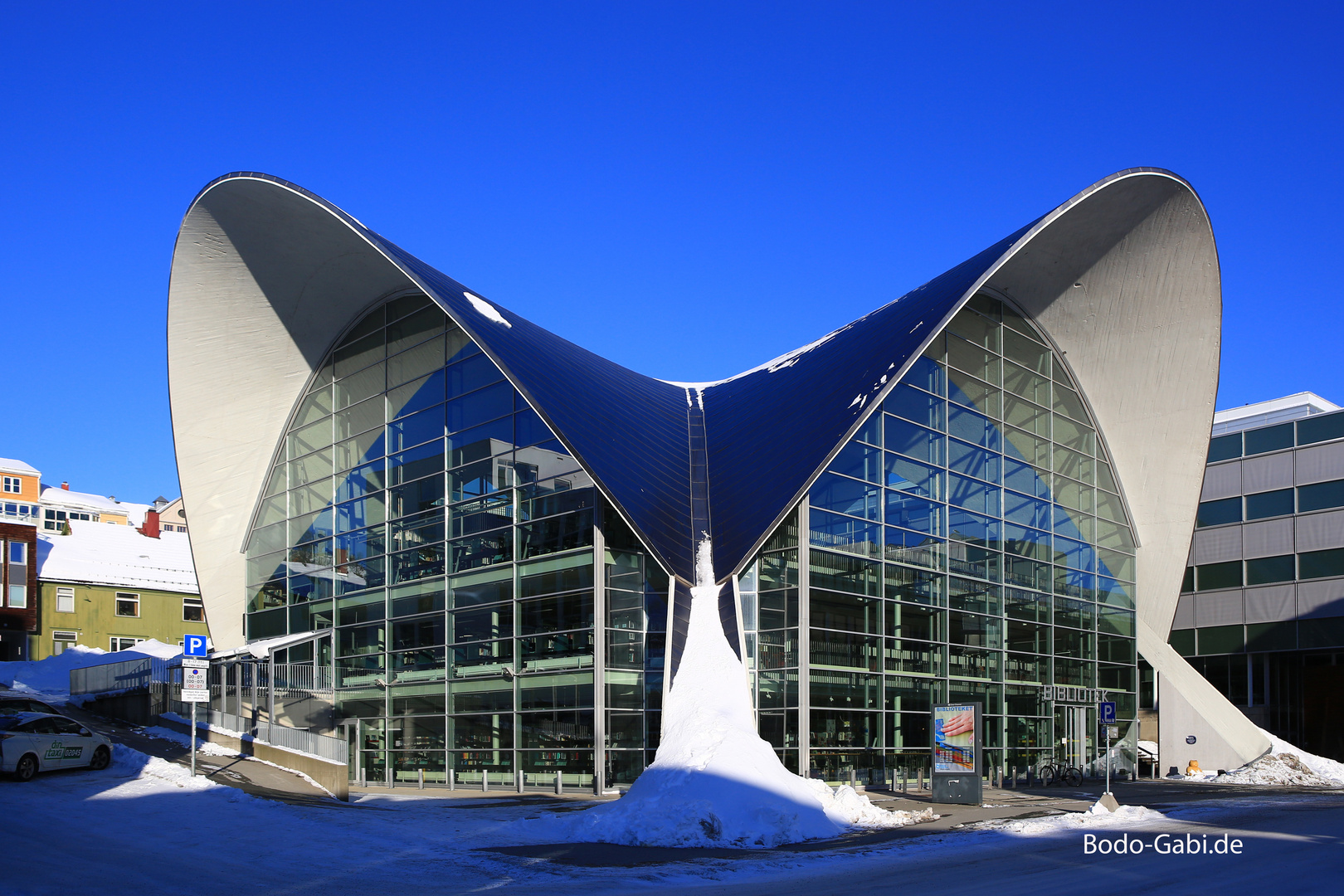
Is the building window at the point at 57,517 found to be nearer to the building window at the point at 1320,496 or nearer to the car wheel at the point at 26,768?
the car wheel at the point at 26,768

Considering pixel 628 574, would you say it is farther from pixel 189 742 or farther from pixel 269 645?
pixel 189 742

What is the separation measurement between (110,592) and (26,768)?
31540mm

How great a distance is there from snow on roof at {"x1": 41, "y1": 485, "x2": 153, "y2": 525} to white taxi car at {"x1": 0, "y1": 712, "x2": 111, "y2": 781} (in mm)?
61431

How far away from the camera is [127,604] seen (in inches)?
1967

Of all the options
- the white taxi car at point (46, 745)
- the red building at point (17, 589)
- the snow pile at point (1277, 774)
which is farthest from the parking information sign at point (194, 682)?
the red building at point (17, 589)

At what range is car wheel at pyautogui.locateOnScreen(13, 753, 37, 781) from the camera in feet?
67.1

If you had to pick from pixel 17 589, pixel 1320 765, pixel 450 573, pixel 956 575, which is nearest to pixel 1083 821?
pixel 956 575

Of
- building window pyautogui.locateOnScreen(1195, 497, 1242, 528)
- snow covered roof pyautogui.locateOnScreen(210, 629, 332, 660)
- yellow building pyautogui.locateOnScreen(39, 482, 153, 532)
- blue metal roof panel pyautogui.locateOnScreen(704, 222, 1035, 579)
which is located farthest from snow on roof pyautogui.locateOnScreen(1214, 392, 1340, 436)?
yellow building pyautogui.locateOnScreen(39, 482, 153, 532)

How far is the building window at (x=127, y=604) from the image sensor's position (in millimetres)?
49656

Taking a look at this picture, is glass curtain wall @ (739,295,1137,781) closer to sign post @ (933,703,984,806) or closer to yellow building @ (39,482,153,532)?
sign post @ (933,703,984,806)

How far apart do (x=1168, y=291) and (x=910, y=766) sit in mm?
16714

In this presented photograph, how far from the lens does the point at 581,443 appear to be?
2530cm

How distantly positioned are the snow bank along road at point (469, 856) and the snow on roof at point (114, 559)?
3163 cm

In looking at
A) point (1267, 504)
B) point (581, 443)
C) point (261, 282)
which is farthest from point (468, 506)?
point (1267, 504)
